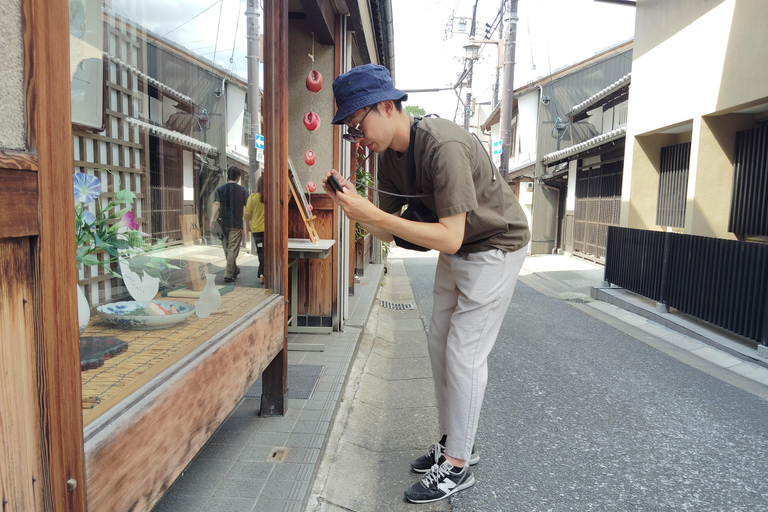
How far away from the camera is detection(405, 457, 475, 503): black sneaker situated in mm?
2537

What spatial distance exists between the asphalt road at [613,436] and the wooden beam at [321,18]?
3408 millimetres

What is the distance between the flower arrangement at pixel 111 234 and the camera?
5.85 feet

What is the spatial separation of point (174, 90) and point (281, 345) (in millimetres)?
1554

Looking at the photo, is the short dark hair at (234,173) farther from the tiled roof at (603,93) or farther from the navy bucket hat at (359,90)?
the tiled roof at (603,93)

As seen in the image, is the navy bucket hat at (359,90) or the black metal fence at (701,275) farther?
the black metal fence at (701,275)


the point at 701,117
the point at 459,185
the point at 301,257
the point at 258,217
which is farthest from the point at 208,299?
the point at 701,117

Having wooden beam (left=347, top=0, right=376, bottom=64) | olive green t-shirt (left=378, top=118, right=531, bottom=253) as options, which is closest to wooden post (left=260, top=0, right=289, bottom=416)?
olive green t-shirt (left=378, top=118, right=531, bottom=253)

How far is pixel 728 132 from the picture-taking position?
735cm

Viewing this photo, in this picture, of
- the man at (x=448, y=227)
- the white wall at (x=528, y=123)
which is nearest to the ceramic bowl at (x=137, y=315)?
the man at (x=448, y=227)

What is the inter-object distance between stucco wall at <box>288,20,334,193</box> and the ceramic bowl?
315 centimetres

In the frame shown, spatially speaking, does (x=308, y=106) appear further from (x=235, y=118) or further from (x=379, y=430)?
(x=379, y=430)

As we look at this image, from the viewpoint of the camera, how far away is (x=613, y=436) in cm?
335

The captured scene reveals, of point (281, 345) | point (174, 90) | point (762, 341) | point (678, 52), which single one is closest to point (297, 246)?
point (281, 345)

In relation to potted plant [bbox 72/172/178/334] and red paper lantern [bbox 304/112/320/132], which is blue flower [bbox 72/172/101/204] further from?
red paper lantern [bbox 304/112/320/132]
